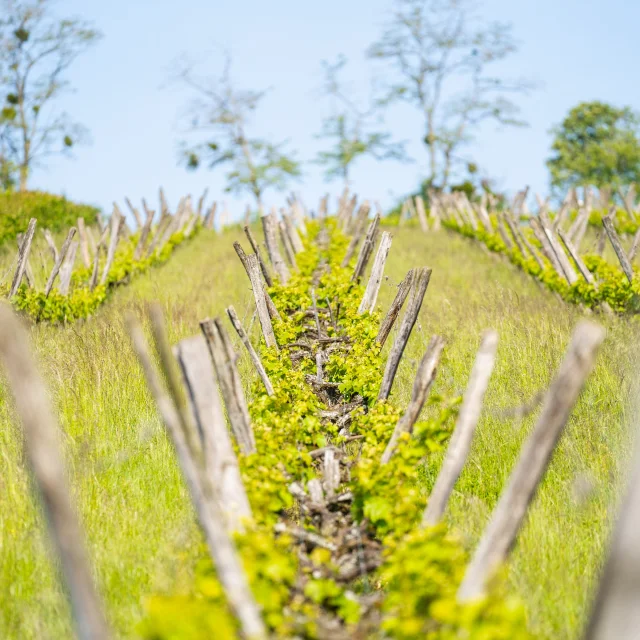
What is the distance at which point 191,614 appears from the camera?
1976 mm

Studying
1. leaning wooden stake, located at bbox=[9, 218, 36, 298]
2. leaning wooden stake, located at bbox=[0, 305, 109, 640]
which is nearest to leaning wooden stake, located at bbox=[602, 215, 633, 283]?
leaning wooden stake, located at bbox=[9, 218, 36, 298]

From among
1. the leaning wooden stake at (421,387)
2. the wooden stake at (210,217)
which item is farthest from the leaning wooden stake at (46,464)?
the wooden stake at (210,217)

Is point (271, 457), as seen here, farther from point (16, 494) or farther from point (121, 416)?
point (121, 416)

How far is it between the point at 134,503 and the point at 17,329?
2.11 m

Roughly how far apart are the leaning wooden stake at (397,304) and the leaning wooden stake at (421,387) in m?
1.53

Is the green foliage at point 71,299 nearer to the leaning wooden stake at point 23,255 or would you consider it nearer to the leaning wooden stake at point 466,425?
the leaning wooden stake at point 23,255

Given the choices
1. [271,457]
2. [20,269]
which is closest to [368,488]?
[271,457]

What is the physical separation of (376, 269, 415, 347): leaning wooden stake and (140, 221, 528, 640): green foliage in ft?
1.02

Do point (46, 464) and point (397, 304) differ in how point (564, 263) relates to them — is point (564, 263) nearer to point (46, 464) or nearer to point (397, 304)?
point (397, 304)

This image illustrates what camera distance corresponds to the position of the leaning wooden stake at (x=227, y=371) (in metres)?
2.96

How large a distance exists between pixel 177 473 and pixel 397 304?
6.98 feet

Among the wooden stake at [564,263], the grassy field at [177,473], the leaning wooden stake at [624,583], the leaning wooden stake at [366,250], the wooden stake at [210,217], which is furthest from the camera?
the wooden stake at [210,217]

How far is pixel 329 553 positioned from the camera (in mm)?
3039

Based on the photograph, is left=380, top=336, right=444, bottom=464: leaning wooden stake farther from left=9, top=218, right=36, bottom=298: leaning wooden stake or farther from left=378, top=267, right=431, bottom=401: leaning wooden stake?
left=9, top=218, right=36, bottom=298: leaning wooden stake
